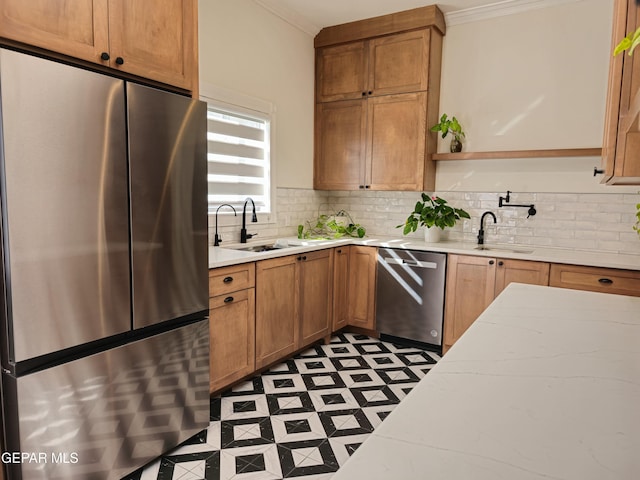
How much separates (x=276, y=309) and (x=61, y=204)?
1776 mm

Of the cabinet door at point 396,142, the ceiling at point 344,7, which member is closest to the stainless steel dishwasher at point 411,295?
the cabinet door at point 396,142

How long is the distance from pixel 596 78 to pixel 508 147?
80cm

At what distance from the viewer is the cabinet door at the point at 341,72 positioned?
412 cm

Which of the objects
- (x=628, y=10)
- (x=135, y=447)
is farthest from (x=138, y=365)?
(x=628, y=10)

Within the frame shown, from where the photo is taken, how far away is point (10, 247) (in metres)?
1.48

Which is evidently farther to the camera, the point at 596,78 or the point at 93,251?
the point at 596,78

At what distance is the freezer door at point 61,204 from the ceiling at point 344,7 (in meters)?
2.45

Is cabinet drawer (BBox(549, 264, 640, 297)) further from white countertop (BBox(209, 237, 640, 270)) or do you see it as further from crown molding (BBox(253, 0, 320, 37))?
crown molding (BBox(253, 0, 320, 37))

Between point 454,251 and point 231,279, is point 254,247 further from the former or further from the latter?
point 454,251

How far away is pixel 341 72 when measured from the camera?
4.24 metres

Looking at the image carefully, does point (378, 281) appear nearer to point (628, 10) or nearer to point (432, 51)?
point (432, 51)

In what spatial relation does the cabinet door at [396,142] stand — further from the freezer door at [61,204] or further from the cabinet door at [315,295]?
the freezer door at [61,204]

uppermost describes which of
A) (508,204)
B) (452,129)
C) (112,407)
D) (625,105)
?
(452,129)

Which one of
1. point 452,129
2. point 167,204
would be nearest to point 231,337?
point 167,204
